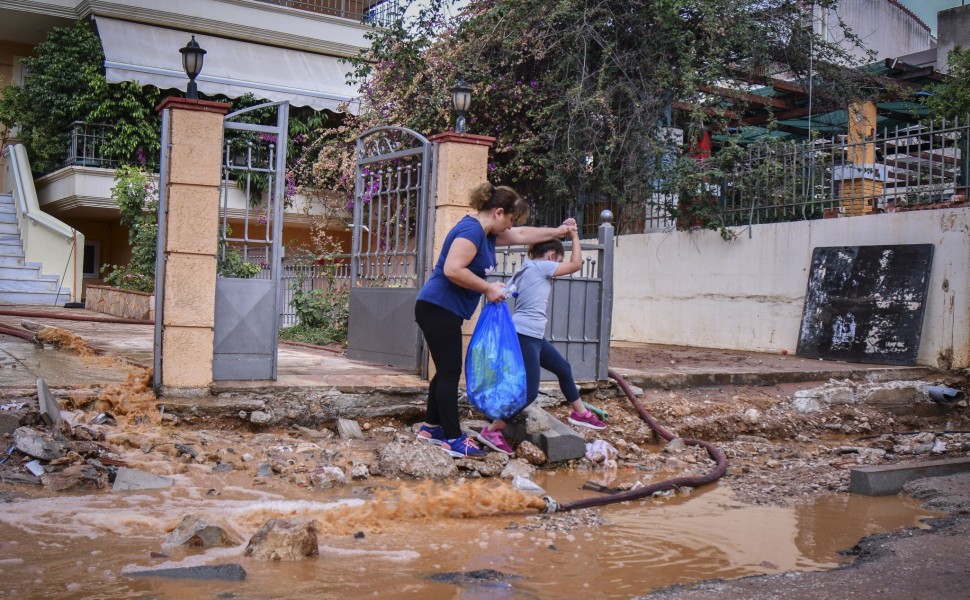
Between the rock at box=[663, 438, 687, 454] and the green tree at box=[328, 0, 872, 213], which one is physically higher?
the green tree at box=[328, 0, 872, 213]

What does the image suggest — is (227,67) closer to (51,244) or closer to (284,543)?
(51,244)

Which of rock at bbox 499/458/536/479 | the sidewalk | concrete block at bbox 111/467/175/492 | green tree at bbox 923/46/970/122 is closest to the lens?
concrete block at bbox 111/467/175/492

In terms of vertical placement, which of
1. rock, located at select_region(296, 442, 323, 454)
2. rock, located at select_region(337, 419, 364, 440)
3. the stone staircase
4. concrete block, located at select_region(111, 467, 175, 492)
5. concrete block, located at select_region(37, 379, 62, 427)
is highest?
the stone staircase

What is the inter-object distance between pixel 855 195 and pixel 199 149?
843cm

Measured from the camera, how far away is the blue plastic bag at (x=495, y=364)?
19.9 ft

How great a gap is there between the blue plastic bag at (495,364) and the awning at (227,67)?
13861 millimetres

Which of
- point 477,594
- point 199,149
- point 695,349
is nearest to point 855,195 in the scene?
point 695,349

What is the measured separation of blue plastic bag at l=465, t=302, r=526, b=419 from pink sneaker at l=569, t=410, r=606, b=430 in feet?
4.47

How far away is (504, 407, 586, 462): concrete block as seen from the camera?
6.52m

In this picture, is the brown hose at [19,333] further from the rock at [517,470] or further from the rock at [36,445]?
the rock at [517,470]

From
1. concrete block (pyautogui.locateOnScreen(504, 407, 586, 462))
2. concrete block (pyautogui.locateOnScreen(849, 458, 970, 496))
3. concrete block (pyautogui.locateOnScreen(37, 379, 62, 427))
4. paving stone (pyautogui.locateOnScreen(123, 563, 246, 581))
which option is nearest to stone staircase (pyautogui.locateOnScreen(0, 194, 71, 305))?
concrete block (pyautogui.locateOnScreen(37, 379, 62, 427))

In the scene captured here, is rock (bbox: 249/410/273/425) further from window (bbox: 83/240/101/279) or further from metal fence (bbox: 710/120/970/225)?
window (bbox: 83/240/101/279)

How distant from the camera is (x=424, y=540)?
4.44 m

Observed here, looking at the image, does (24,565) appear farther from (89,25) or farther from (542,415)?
(89,25)
